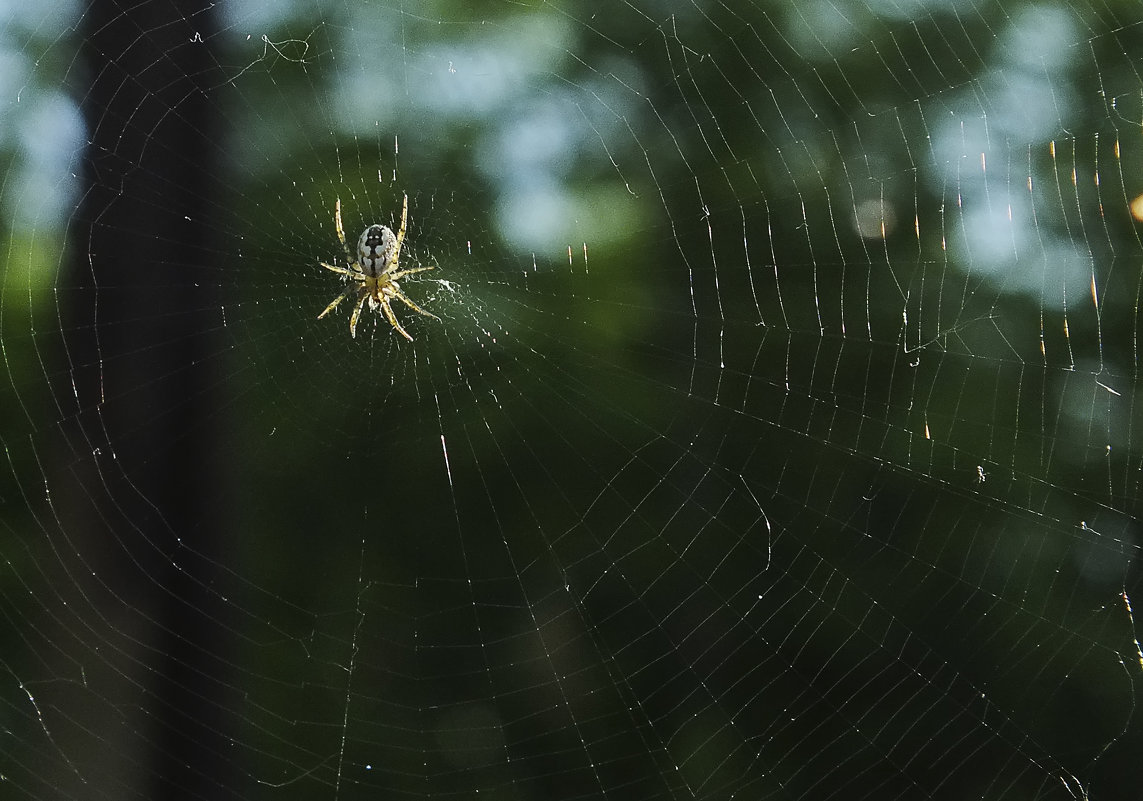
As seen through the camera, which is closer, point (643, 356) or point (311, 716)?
point (311, 716)

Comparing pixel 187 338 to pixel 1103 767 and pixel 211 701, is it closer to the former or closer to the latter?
pixel 211 701

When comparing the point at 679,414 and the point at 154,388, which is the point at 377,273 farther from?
the point at 679,414

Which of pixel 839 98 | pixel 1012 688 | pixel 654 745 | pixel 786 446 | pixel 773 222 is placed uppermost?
pixel 839 98

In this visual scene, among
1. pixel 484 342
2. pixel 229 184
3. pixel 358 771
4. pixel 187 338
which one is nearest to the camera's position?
pixel 187 338

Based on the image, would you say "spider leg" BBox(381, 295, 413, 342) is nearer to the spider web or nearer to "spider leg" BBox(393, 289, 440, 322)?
"spider leg" BBox(393, 289, 440, 322)

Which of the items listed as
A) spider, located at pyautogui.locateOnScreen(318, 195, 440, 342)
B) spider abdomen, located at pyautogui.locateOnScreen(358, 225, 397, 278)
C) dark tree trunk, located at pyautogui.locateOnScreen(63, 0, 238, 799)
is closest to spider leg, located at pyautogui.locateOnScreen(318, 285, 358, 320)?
spider, located at pyautogui.locateOnScreen(318, 195, 440, 342)

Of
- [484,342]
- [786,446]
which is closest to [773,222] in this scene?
[786,446]
